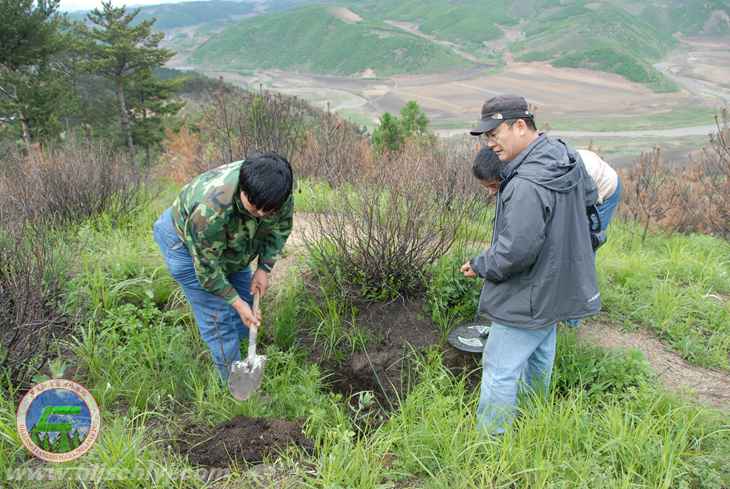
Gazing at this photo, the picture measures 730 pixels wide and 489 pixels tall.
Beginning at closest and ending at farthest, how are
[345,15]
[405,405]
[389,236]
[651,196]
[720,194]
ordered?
1. [405,405]
2. [389,236]
3. [651,196]
4. [720,194]
5. [345,15]

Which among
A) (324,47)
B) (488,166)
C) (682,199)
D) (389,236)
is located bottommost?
(682,199)

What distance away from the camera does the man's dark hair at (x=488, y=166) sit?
8.36ft

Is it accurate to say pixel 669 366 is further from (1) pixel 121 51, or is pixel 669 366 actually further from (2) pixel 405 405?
(1) pixel 121 51

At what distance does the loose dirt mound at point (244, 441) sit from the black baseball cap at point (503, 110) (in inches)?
63.8

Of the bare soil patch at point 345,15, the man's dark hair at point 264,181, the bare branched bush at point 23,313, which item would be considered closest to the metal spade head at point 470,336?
the man's dark hair at point 264,181

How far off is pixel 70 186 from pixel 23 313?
216 centimetres

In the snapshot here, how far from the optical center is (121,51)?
23188 mm

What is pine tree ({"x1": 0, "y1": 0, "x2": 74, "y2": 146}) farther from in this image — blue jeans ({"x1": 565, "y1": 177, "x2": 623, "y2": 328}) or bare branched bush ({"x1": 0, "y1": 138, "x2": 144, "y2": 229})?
blue jeans ({"x1": 565, "y1": 177, "x2": 623, "y2": 328})

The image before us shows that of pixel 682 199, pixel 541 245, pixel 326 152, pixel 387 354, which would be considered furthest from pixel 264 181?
pixel 682 199

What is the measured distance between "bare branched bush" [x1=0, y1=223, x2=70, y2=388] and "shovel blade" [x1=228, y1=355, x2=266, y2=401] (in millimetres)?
957

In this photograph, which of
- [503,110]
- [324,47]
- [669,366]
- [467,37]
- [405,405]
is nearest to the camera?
[503,110]

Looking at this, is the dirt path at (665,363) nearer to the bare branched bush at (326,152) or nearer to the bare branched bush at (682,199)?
the bare branched bush at (326,152)

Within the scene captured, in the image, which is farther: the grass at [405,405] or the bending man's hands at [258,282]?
the bending man's hands at [258,282]

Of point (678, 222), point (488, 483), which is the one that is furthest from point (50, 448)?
point (678, 222)
